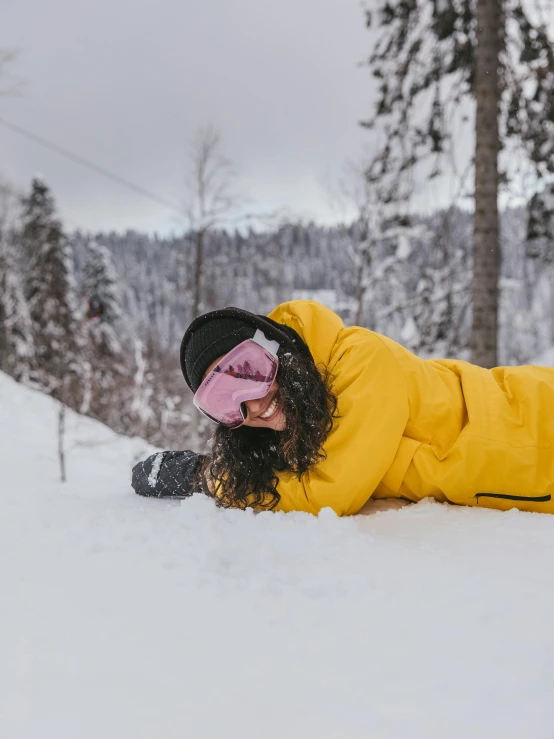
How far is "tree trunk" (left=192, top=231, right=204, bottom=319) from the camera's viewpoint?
1083 cm

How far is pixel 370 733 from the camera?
0.82 m

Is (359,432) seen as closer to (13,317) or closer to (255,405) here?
(255,405)

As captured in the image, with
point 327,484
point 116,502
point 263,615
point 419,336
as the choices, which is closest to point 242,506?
point 327,484

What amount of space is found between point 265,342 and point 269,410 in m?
0.26

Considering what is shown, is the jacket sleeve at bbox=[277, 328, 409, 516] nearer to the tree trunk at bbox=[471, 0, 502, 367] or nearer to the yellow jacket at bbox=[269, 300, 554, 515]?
the yellow jacket at bbox=[269, 300, 554, 515]

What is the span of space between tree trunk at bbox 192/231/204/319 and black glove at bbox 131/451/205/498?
8.65 metres

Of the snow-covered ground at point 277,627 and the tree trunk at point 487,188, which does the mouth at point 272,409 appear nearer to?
the snow-covered ground at point 277,627

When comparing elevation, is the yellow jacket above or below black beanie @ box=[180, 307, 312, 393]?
below

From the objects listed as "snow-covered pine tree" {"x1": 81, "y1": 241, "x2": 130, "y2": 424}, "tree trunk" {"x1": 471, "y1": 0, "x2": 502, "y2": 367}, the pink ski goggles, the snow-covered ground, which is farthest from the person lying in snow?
"snow-covered pine tree" {"x1": 81, "y1": 241, "x2": 130, "y2": 424}

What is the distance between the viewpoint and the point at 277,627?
43.6 inches

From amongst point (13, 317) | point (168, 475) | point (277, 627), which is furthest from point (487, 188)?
point (13, 317)

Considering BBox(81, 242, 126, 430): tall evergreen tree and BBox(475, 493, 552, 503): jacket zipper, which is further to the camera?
BBox(81, 242, 126, 430): tall evergreen tree

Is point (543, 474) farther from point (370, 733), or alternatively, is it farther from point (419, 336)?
point (419, 336)

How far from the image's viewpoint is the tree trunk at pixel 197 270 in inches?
426
